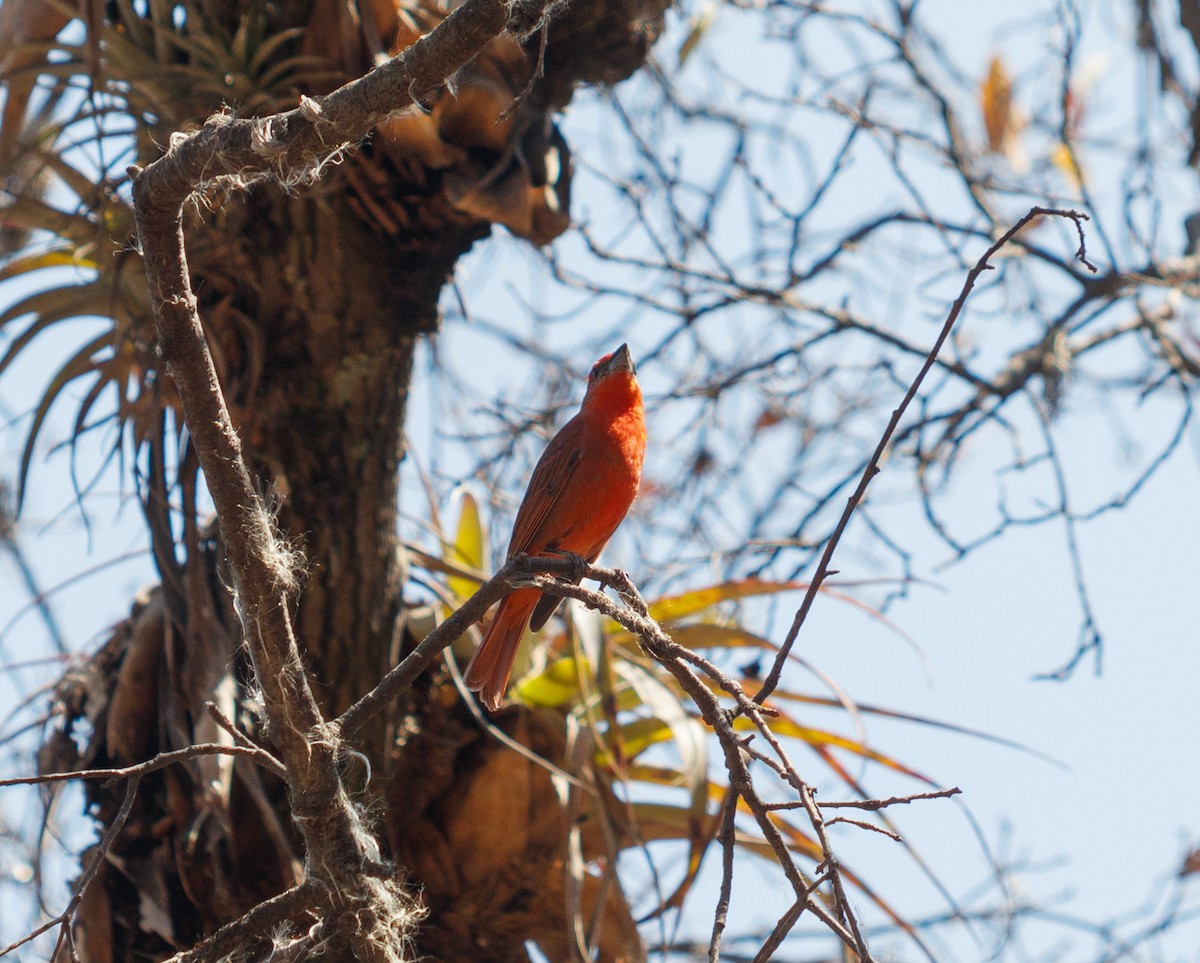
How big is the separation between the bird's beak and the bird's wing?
0.44 metres

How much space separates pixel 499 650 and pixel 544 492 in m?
0.75

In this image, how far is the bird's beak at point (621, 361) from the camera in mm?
4402

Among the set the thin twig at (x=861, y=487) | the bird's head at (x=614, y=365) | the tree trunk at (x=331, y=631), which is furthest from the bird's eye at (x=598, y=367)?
the thin twig at (x=861, y=487)

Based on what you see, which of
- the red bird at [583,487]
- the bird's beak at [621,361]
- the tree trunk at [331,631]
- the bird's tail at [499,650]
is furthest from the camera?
the bird's beak at [621,361]

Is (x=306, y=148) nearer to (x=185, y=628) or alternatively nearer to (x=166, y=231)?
(x=166, y=231)

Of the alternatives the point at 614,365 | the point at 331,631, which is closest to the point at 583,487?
the point at 614,365

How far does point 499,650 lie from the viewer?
10.7 feet

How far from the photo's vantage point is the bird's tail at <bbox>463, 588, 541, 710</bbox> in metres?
3.11

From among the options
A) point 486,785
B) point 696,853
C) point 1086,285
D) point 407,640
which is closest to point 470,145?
point 407,640

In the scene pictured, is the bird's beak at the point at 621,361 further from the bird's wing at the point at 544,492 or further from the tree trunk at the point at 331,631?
the tree trunk at the point at 331,631

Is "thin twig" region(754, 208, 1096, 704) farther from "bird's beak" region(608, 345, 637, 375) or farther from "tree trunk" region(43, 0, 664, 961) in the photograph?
"bird's beak" region(608, 345, 637, 375)

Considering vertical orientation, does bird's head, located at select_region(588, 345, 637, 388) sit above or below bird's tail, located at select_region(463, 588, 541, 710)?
above

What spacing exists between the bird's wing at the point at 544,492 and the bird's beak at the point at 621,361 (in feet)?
1.43

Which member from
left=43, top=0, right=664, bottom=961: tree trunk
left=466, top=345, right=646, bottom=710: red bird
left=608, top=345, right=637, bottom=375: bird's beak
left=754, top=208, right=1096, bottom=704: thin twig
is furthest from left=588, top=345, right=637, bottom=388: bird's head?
left=754, top=208, right=1096, bottom=704: thin twig
